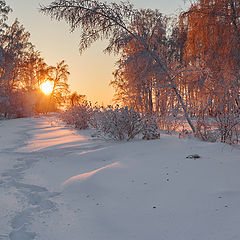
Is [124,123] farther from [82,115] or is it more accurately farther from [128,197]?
[82,115]

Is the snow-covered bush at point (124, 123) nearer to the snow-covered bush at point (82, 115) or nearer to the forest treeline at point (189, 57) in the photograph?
the forest treeline at point (189, 57)

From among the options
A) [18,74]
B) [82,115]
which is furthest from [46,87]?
[82,115]

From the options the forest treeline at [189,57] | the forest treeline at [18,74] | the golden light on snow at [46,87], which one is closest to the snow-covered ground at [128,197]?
the forest treeline at [189,57]

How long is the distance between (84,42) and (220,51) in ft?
16.0

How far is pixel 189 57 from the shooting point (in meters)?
10.2

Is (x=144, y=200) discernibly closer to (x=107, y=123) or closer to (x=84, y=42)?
(x=107, y=123)

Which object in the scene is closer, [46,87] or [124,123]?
[124,123]

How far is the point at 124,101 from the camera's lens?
10.5 m

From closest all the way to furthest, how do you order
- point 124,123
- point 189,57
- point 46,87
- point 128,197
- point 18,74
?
1. point 128,197
2. point 124,123
3. point 189,57
4. point 18,74
5. point 46,87

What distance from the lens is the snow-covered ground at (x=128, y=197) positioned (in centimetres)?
227

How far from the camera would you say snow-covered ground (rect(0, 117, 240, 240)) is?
2.27 m

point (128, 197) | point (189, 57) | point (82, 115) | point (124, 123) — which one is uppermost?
point (189, 57)

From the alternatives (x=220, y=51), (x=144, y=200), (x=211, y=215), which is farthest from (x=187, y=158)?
(x=220, y=51)

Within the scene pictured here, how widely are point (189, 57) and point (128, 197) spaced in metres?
8.44
